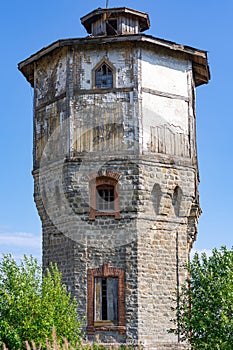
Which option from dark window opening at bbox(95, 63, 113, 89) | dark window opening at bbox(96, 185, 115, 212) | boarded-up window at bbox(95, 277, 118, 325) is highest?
dark window opening at bbox(95, 63, 113, 89)

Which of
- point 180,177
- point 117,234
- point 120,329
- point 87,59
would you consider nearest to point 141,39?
point 87,59

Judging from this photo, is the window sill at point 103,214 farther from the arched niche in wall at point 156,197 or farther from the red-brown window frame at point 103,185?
the arched niche in wall at point 156,197

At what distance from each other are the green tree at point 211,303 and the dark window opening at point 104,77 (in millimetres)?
6746

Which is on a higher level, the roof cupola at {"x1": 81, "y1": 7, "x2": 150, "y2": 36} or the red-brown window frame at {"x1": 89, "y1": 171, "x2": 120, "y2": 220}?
the roof cupola at {"x1": 81, "y1": 7, "x2": 150, "y2": 36}

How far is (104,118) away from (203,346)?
8.18 meters

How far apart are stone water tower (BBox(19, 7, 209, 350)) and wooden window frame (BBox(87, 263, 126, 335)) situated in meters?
0.03

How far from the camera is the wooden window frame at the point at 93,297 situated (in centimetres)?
1973

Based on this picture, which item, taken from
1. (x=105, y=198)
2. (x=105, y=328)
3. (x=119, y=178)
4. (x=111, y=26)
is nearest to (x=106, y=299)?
(x=105, y=328)

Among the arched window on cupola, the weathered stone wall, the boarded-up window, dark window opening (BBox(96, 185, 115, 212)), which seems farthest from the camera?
the arched window on cupola

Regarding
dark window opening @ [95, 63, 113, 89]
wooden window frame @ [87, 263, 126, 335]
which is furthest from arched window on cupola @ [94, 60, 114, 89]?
wooden window frame @ [87, 263, 126, 335]

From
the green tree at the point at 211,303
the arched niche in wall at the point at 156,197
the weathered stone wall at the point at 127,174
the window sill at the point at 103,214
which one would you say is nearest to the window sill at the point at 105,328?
the weathered stone wall at the point at 127,174

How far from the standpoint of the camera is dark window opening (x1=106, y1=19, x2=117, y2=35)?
23359 mm

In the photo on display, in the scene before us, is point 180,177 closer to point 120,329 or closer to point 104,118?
point 104,118

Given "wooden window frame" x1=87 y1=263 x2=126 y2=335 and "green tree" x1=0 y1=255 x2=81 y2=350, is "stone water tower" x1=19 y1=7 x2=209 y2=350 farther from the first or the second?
"green tree" x1=0 y1=255 x2=81 y2=350
